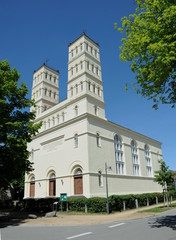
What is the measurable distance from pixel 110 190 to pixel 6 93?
17.6 metres

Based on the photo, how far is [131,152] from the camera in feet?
113

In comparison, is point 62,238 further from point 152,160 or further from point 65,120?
point 152,160

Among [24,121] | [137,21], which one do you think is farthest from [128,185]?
[137,21]

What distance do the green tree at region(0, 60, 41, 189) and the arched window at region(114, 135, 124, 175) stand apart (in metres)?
15.1

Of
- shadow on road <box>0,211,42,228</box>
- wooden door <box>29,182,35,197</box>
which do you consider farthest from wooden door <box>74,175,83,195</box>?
wooden door <box>29,182,35,197</box>

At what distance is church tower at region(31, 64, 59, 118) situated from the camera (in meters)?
35.8

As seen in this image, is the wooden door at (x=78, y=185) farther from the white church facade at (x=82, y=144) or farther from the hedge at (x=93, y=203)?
the hedge at (x=93, y=203)

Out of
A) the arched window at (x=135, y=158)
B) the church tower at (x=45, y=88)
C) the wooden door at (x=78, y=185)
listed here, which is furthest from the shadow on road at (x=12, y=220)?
the arched window at (x=135, y=158)

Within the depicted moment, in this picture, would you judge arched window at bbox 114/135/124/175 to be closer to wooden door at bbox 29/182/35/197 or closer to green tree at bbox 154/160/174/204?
green tree at bbox 154/160/174/204

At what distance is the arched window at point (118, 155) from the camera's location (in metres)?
30.3

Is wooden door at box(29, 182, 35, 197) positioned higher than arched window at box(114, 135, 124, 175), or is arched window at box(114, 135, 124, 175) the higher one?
arched window at box(114, 135, 124, 175)

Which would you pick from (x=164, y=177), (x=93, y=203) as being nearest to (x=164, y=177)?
(x=164, y=177)

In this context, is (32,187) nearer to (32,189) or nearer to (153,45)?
(32,189)

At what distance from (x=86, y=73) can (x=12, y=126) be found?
15.1m
